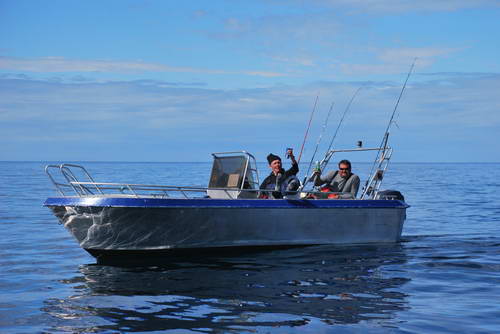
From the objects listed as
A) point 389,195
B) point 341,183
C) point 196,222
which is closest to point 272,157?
point 341,183

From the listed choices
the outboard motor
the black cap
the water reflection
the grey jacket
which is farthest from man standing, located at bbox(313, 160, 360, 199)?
the black cap

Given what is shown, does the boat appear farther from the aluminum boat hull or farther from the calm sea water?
the calm sea water

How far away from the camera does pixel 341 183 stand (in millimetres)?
13969

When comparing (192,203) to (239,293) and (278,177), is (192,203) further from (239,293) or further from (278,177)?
(239,293)

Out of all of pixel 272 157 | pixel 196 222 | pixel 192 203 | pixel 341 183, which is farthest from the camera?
pixel 341 183

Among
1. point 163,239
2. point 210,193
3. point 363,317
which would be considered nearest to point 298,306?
point 363,317

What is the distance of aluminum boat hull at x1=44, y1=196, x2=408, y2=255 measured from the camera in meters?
11.2

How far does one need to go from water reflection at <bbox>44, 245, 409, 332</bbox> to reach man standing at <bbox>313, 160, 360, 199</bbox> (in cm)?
138

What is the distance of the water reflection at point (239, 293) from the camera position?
7.86m

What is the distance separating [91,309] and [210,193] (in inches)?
195

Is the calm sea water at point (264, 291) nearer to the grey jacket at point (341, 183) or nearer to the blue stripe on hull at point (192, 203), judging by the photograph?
the blue stripe on hull at point (192, 203)

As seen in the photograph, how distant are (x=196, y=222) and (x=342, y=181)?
150 inches

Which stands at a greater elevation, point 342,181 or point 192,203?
point 342,181

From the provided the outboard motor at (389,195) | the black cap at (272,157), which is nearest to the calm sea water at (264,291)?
the outboard motor at (389,195)
